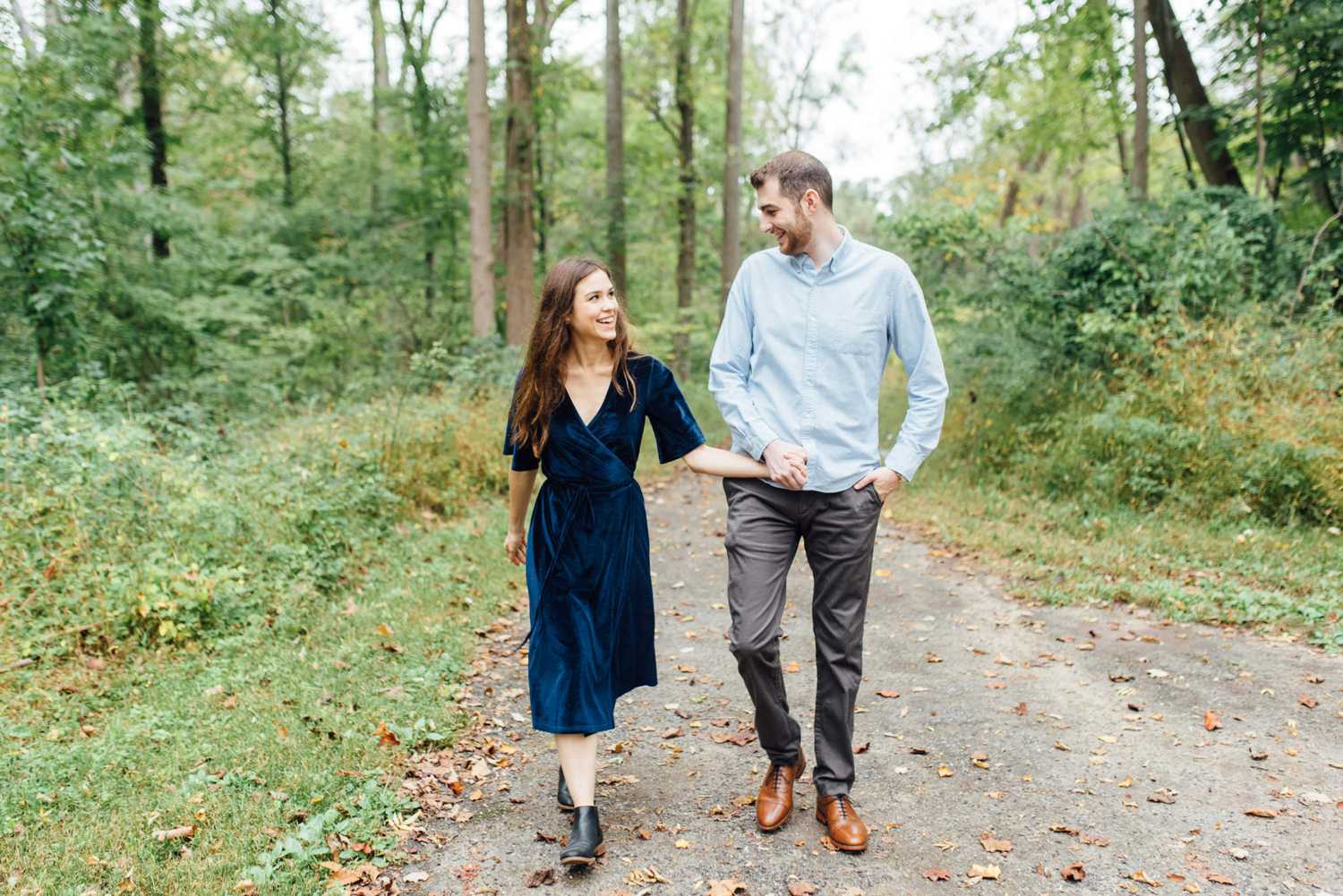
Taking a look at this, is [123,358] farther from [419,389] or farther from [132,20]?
[132,20]

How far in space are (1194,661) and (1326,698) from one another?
0.68 m

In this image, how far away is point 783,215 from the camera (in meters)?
3.29

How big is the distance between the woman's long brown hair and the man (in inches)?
15.6

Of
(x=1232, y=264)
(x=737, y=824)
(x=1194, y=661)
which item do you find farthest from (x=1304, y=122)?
(x=737, y=824)

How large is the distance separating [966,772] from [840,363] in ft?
6.56

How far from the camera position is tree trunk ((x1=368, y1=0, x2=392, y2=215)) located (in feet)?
A: 65.3

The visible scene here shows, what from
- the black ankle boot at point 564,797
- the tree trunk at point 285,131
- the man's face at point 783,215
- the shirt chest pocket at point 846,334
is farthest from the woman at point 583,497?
the tree trunk at point 285,131

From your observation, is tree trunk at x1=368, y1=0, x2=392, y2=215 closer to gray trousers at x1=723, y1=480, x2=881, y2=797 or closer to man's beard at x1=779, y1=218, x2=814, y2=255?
man's beard at x1=779, y1=218, x2=814, y2=255

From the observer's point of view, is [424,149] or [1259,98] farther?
[424,149]

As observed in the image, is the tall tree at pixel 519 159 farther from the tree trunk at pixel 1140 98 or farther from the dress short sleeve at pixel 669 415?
the dress short sleeve at pixel 669 415

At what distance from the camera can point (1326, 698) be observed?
478cm

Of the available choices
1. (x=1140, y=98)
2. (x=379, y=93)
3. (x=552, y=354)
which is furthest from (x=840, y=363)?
(x=379, y=93)

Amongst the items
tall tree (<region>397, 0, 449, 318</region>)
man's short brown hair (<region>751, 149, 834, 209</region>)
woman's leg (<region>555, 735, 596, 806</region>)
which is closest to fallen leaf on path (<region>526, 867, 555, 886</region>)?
woman's leg (<region>555, 735, 596, 806</region>)

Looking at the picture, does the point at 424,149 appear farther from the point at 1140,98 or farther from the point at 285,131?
the point at 1140,98
